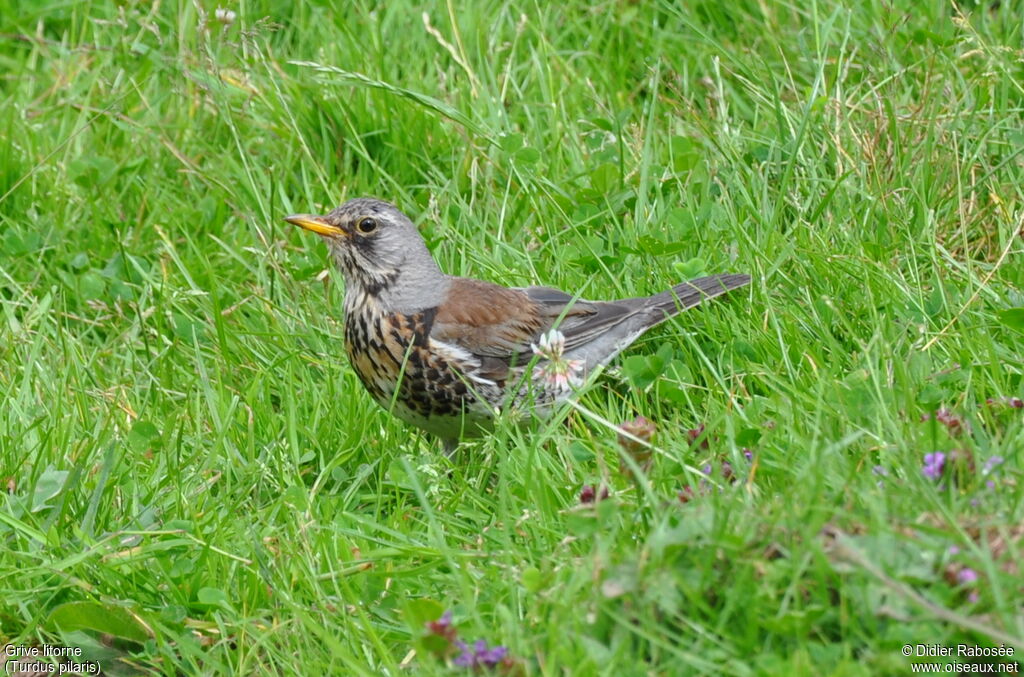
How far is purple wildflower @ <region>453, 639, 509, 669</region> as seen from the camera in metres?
3.24

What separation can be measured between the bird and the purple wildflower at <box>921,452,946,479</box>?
5.27 ft

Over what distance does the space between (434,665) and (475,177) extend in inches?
129

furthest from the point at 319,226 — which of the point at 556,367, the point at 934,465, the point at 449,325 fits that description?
the point at 934,465

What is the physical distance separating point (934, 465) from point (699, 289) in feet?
5.99

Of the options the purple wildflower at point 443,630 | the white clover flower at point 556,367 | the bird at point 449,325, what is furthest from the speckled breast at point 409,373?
the purple wildflower at point 443,630

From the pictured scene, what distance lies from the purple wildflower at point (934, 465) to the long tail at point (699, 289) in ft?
5.59

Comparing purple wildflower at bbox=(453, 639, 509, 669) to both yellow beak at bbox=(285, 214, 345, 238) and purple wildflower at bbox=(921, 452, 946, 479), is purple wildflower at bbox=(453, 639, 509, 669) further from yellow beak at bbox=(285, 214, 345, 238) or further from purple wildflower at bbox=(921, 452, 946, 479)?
yellow beak at bbox=(285, 214, 345, 238)

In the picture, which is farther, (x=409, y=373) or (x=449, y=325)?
(x=449, y=325)

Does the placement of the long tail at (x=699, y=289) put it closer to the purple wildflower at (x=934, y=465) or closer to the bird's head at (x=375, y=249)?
the bird's head at (x=375, y=249)

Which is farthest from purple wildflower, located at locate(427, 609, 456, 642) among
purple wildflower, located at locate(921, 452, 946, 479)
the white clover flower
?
purple wildflower, located at locate(921, 452, 946, 479)

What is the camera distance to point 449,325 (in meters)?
5.27

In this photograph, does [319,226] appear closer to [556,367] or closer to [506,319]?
[506,319]

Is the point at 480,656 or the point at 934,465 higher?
the point at 934,465

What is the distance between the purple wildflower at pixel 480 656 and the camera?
128 inches
